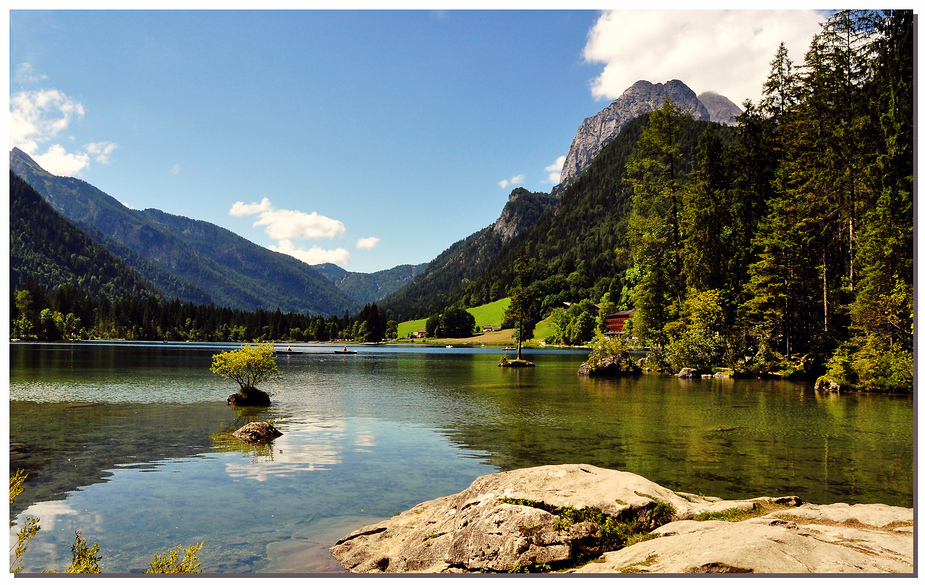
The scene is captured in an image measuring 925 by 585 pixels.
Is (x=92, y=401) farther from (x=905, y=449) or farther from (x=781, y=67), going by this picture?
(x=781, y=67)

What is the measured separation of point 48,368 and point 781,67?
9334 centimetres

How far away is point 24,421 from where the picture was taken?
94.8 ft

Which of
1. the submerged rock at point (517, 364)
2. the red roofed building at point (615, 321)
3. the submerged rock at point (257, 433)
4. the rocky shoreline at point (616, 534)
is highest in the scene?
the red roofed building at point (615, 321)

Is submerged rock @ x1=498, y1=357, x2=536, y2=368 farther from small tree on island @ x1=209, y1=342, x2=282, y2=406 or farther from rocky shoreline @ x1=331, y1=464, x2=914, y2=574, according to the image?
rocky shoreline @ x1=331, y1=464, x2=914, y2=574

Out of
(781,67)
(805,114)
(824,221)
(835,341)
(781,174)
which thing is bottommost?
(835,341)

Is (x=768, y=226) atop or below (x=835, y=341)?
atop

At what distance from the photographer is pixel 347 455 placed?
2208 centimetres

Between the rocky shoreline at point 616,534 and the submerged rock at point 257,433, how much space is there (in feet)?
45.5

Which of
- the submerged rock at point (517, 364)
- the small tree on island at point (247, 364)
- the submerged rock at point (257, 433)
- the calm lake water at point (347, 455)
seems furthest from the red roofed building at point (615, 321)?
the submerged rock at point (257, 433)

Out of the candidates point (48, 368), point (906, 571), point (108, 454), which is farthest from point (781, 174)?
point (48, 368)

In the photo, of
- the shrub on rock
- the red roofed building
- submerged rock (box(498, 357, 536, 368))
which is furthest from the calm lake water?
the red roofed building

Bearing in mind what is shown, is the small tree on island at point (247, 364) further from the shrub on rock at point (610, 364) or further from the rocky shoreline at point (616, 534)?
the shrub on rock at point (610, 364)

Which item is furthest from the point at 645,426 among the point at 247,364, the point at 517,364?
the point at 517,364

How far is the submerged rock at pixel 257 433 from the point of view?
971 inches
